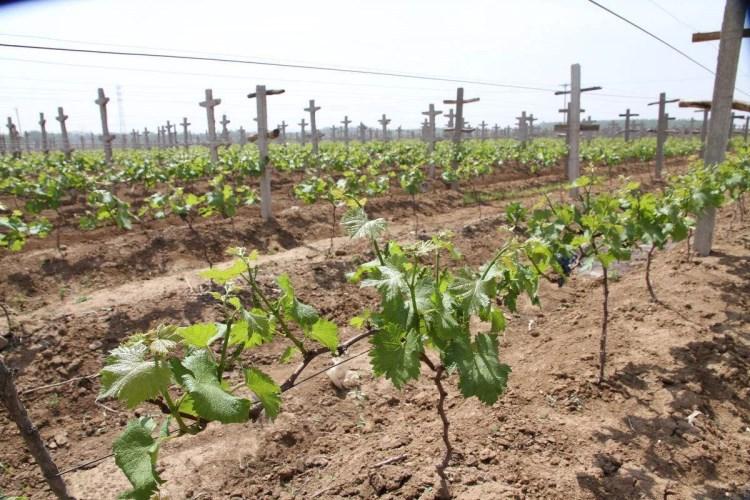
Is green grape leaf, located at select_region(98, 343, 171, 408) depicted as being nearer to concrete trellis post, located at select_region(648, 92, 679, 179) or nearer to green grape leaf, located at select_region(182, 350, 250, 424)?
green grape leaf, located at select_region(182, 350, 250, 424)

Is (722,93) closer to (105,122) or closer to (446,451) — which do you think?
(446,451)

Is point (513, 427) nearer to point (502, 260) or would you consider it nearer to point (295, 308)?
point (502, 260)

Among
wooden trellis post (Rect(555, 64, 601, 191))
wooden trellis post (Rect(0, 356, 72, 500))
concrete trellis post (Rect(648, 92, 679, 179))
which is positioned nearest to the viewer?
wooden trellis post (Rect(0, 356, 72, 500))

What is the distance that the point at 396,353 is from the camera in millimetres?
2068

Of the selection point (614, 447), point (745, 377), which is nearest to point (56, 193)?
point (614, 447)

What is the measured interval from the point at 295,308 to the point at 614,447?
7.33ft

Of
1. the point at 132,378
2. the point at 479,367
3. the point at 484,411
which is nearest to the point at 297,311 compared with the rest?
the point at 132,378

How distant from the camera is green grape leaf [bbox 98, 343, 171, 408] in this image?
138 centimetres

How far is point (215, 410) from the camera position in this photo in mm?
1462

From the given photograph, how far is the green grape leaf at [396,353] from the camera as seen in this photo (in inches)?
79.8

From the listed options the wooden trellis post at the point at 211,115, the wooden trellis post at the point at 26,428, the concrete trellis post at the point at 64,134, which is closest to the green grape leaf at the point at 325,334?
the wooden trellis post at the point at 26,428

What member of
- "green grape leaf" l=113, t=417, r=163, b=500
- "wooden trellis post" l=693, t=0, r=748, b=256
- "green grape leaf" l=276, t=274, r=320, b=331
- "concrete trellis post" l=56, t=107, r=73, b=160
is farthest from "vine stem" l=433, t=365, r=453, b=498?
"concrete trellis post" l=56, t=107, r=73, b=160

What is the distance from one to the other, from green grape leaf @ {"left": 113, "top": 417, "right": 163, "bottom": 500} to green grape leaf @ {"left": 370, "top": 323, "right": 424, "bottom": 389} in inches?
33.8

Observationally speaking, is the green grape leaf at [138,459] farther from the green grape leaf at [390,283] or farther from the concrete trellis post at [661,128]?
the concrete trellis post at [661,128]
